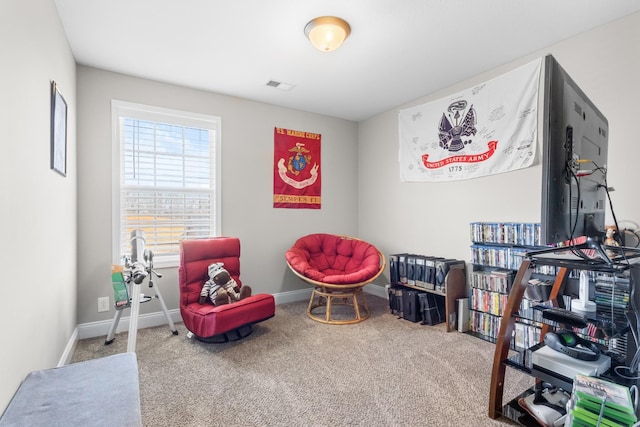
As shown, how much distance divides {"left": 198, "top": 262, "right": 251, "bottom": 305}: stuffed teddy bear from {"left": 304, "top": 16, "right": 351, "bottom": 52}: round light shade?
216cm

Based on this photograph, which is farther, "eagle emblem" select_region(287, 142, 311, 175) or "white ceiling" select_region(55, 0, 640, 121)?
"eagle emblem" select_region(287, 142, 311, 175)

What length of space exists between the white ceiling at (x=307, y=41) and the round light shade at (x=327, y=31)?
0.05 metres

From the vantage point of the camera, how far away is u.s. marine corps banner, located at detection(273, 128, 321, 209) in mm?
3969

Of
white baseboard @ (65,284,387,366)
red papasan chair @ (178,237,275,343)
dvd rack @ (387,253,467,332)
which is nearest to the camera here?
white baseboard @ (65,284,387,366)

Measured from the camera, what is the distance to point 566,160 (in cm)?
112

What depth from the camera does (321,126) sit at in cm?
434

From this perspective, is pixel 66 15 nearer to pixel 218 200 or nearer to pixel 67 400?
pixel 218 200

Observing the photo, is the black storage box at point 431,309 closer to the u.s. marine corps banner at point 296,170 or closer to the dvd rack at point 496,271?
the dvd rack at point 496,271

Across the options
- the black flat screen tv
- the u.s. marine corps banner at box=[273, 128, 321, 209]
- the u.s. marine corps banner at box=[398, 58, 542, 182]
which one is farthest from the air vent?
the black flat screen tv

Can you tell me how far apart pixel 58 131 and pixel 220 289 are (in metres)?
1.72

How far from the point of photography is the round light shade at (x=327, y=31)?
85.6 inches

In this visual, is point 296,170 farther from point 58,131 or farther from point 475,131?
point 58,131

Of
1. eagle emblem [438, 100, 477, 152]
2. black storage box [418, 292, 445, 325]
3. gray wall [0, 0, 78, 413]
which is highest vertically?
eagle emblem [438, 100, 477, 152]

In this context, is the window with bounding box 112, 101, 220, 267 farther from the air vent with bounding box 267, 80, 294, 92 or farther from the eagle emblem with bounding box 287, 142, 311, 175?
the eagle emblem with bounding box 287, 142, 311, 175
